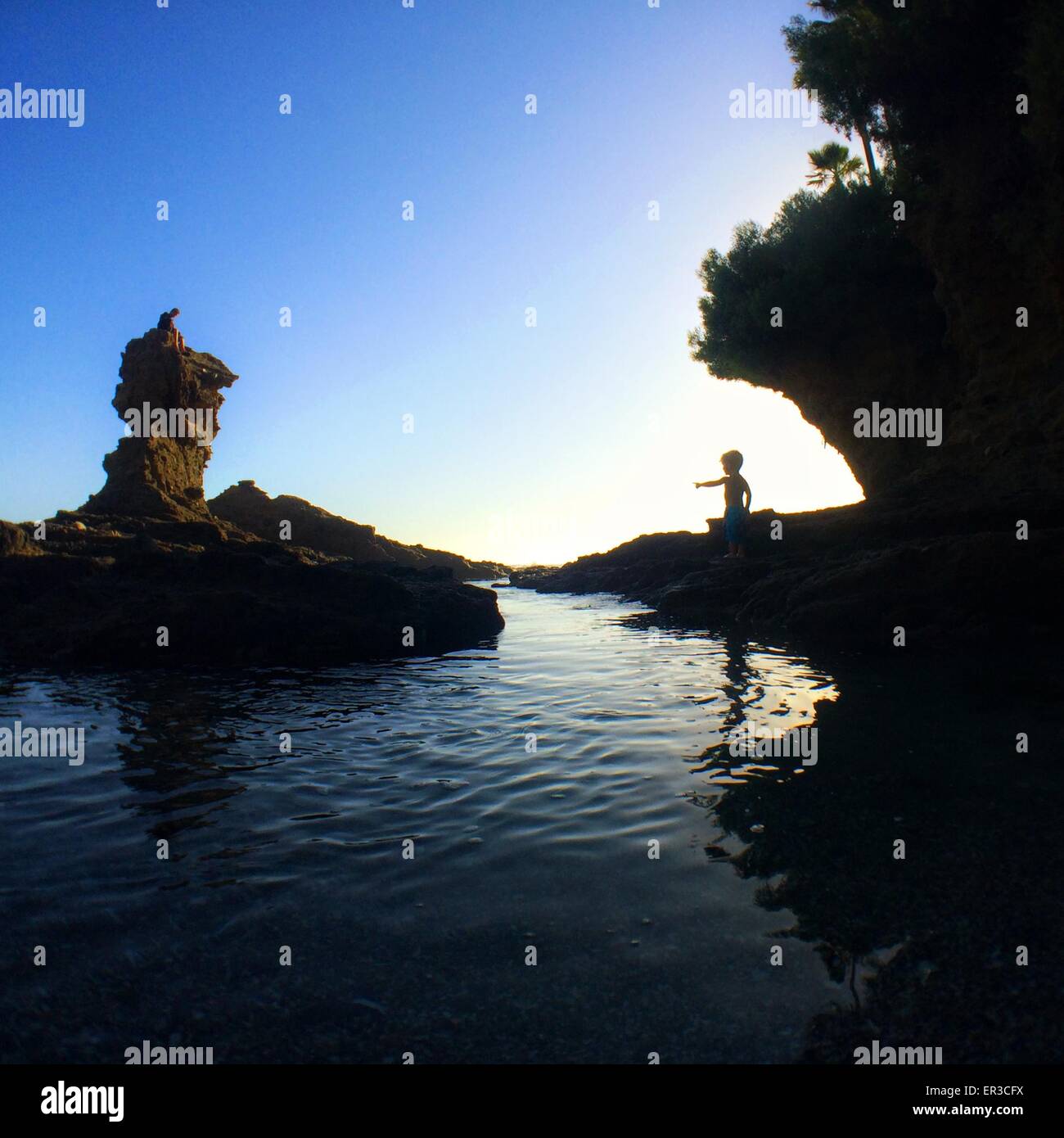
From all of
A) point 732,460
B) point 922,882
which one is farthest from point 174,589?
point 732,460

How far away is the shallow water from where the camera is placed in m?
2.48

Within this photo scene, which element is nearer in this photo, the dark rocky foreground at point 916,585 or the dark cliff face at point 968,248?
the dark rocky foreground at point 916,585

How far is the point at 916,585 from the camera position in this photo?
483 inches

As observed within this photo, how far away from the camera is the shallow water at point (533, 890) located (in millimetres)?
2480

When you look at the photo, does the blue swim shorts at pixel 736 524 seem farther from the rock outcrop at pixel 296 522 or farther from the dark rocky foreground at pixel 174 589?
the rock outcrop at pixel 296 522

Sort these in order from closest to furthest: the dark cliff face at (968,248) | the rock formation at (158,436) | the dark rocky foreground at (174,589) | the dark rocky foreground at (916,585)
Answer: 1. the dark rocky foreground at (174,589)
2. the dark rocky foreground at (916,585)
3. the dark cliff face at (968,248)
4. the rock formation at (158,436)

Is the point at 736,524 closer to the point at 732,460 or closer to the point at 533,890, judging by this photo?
the point at 732,460

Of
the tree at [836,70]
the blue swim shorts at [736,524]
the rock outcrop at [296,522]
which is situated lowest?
the blue swim shorts at [736,524]

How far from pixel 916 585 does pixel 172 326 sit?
1675 cm

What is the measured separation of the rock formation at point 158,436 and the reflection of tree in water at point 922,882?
47.8ft

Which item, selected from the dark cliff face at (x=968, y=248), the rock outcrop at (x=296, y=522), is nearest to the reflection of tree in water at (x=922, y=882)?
the dark cliff face at (x=968, y=248)

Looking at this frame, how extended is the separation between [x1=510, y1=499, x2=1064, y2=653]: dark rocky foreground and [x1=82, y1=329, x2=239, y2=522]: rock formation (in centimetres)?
1254

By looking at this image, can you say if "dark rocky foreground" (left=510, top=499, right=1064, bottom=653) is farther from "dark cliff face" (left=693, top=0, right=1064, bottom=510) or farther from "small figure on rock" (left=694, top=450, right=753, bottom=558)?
"small figure on rock" (left=694, top=450, right=753, bottom=558)

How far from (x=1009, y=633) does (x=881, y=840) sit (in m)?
9.33
